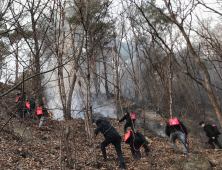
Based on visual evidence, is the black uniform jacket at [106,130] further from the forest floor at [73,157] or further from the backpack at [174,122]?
the backpack at [174,122]

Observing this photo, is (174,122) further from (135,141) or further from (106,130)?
(106,130)

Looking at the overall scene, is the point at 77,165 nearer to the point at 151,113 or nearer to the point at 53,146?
the point at 53,146

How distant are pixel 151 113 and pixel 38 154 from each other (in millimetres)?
14374

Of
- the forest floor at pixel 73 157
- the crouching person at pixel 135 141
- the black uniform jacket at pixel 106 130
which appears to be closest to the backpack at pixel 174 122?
the forest floor at pixel 73 157

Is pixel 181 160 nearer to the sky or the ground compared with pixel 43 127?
nearer to the ground

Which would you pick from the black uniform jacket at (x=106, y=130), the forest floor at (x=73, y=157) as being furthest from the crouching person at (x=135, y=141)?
the black uniform jacket at (x=106, y=130)

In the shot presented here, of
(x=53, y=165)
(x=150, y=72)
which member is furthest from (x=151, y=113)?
(x=53, y=165)

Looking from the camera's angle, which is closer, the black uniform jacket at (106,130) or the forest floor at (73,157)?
the forest floor at (73,157)

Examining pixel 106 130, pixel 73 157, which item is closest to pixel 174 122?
pixel 106 130

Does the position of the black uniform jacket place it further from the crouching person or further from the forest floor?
the forest floor

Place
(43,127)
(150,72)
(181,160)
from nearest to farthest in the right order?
1. (181,160)
2. (43,127)
3. (150,72)

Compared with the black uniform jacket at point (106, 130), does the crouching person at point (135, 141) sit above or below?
below

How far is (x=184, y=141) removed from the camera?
6711 millimetres

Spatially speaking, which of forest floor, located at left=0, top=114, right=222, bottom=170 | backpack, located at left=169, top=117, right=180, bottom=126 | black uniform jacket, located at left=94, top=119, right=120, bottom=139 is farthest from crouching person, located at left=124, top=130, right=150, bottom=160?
backpack, located at left=169, top=117, right=180, bottom=126
